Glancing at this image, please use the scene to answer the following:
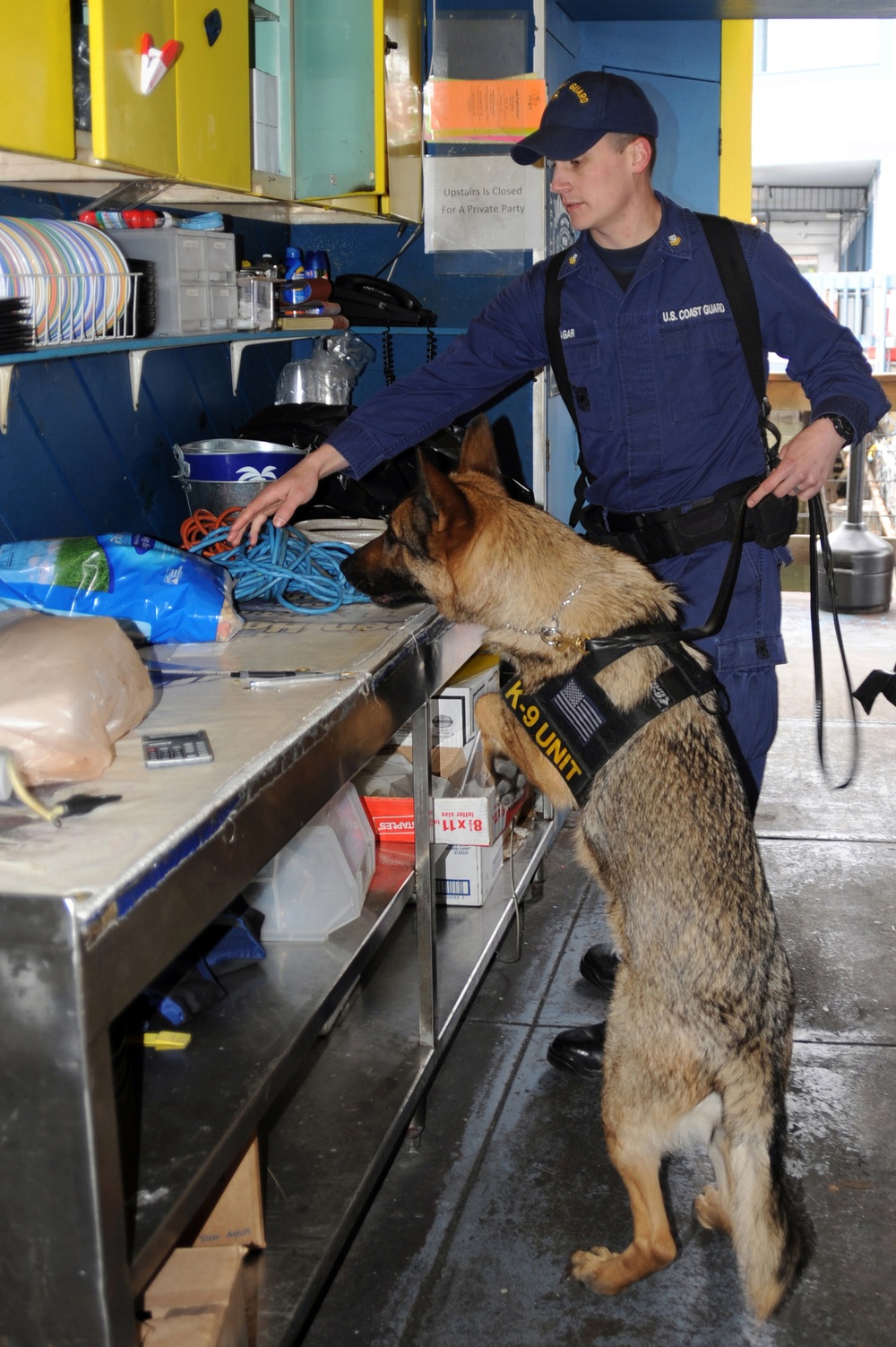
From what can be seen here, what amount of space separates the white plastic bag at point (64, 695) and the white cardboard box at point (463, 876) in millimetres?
1680

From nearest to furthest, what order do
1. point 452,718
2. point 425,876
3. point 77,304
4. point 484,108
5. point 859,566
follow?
point 77,304 < point 425,876 < point 452,718 < point 484,108 < point 859,566

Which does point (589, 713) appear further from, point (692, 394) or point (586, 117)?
point (586, 117)

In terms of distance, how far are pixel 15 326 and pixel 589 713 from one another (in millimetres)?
1326

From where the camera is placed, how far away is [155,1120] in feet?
5.63

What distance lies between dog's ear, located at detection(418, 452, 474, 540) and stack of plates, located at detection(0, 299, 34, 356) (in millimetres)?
767

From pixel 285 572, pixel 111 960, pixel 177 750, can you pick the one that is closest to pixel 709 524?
pixel 285 572

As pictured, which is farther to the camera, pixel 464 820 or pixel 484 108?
pixel 484 108

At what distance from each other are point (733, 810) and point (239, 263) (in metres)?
2.33

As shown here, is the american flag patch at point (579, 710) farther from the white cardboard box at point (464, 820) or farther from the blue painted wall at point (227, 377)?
the blue painted wall at point (227, 377)

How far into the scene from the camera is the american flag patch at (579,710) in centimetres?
237

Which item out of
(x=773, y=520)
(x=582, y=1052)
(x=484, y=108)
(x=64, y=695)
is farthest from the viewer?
(x=484, y=108)

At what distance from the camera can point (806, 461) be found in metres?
2.57

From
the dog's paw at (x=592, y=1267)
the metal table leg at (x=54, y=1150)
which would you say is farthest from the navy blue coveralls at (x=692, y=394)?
the metal table leg at (x=54, y=1150)

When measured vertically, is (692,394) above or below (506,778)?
above
